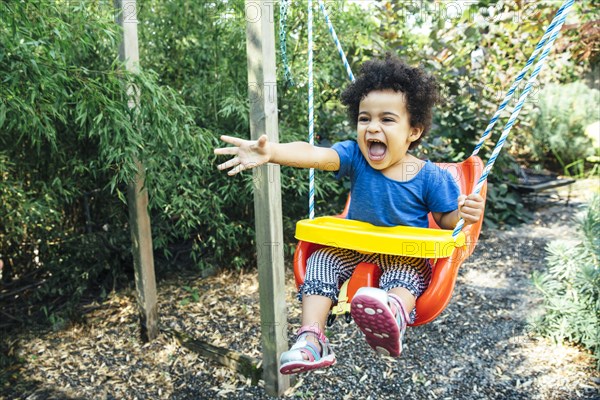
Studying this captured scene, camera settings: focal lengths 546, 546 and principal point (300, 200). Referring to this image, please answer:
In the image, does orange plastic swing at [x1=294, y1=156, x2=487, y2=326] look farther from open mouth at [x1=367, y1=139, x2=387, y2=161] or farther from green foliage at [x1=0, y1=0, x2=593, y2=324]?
green foliage at [x1=0, y1=0, x2=593, y2=324]

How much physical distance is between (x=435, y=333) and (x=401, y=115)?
6.99 feet

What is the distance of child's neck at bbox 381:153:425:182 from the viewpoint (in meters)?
1.75

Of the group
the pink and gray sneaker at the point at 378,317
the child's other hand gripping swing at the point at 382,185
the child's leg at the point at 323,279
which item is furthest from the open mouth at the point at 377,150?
the pink and gray sneaker at the point at 378,317

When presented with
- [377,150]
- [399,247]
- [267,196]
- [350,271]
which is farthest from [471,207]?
[267,196]

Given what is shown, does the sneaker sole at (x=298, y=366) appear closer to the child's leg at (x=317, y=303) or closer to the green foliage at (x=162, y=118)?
the child's leg at (x=317, y=303)

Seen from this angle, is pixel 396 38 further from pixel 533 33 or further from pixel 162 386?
pixel 162 386

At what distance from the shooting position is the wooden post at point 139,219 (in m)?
2.81

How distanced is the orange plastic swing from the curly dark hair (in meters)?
0.33

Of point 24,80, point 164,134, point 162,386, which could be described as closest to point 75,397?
point 162,386

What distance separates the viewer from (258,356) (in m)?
3.18

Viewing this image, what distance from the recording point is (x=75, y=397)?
2.88 m

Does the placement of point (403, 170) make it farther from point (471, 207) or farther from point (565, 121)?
point (565, 121)

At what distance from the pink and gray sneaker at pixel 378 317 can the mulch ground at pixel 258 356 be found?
5.02 feet

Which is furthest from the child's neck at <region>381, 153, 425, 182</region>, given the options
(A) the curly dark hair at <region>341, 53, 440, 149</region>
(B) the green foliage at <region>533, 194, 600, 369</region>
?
(B) the green foliage at <region>533, 194, 600, 369</region>
